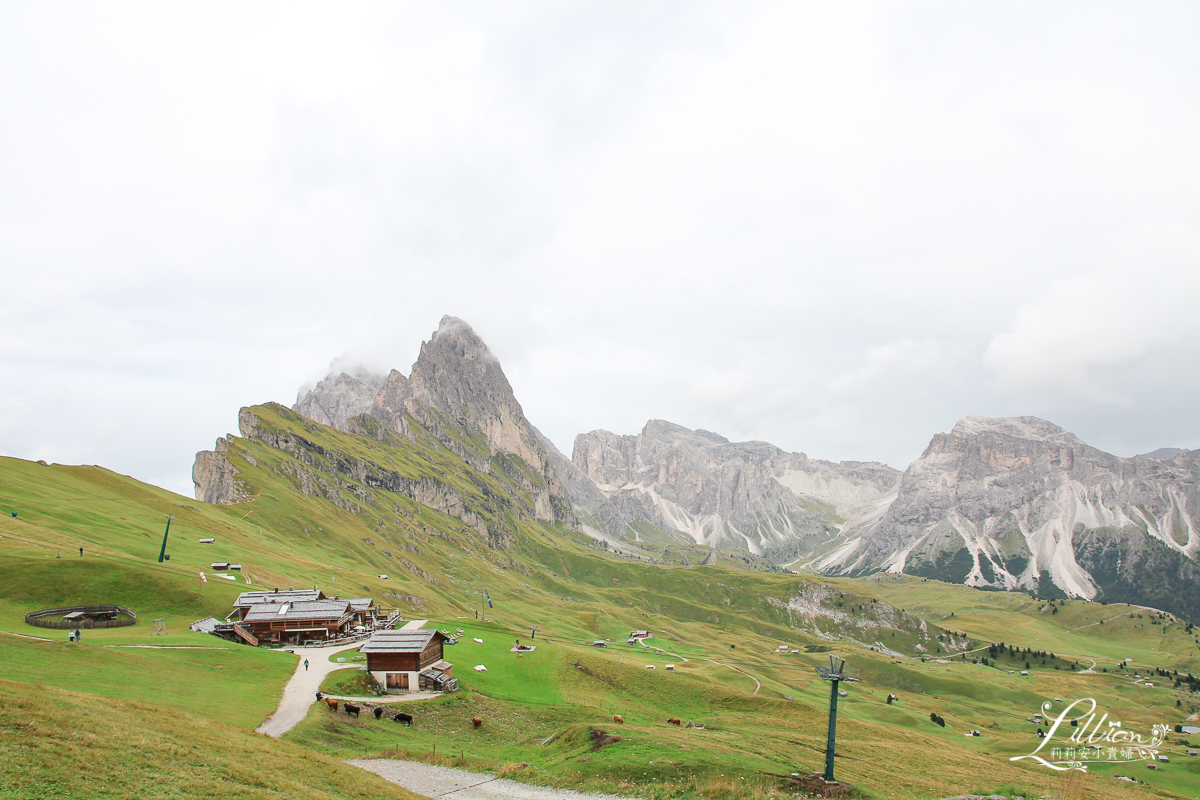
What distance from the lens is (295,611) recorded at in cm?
8088

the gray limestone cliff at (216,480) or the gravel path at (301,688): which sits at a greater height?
the gray limestone cliff at (216,480)

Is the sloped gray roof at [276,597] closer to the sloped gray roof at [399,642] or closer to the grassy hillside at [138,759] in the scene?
the sloped gray roof at [399,642]

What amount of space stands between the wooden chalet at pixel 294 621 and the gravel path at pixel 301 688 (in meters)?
3.18

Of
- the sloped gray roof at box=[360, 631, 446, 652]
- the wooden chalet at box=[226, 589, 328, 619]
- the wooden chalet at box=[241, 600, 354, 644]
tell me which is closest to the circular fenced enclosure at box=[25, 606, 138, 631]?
the wooden chalet at box=[226, 589, 328, 619]

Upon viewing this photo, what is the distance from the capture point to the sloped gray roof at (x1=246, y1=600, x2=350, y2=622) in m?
78.6

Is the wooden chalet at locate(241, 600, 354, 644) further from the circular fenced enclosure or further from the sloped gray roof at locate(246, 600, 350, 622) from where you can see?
the circular fenced enclosure

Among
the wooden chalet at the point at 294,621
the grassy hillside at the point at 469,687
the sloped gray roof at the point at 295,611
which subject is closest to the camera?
the grassy hillside at the point at 469,687

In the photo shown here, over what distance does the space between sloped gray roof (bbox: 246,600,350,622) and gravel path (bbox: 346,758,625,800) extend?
4523 centimetres

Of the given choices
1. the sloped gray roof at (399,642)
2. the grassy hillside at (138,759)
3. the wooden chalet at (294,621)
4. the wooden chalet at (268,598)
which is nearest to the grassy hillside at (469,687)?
the wooden chalet at (268,598)

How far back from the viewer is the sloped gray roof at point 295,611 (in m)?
78.6

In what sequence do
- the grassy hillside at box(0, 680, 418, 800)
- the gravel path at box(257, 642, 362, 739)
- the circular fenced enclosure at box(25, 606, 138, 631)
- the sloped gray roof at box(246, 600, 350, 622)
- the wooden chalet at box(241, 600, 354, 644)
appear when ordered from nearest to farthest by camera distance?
the grassy hillside at box(0, 680, 418, 800) → the gravel path at box(257, 642, 362, 739) → the circular fenced enclosure at box(25, 606, 138, 631) → the wooden chalet at box(241, 600, 354, 644) → the sloped gray roof at box(246, 600, 350, 622)

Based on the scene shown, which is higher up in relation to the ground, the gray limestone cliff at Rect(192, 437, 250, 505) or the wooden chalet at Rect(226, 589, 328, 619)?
the gray limestone cliff at Rect(192, 437, 250, 505)

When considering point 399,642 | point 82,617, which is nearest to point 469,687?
point 399,642

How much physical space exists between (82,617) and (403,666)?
120 ft
